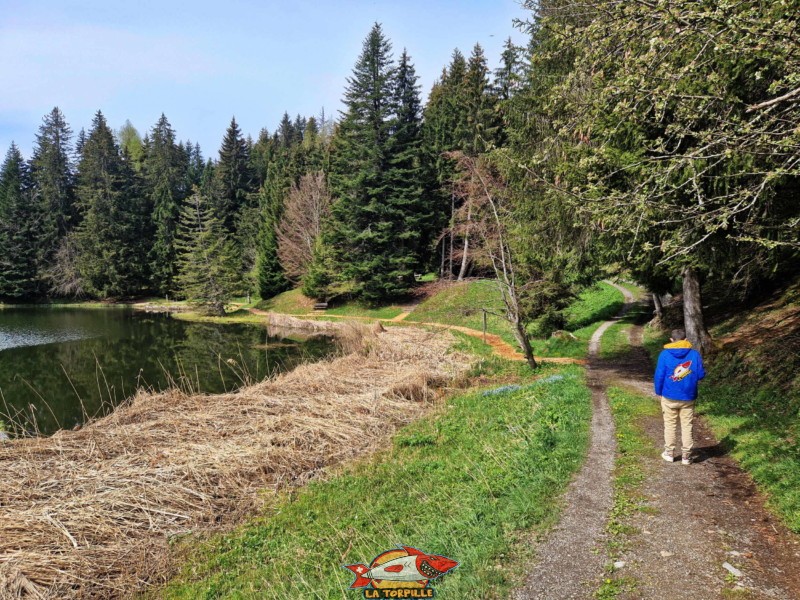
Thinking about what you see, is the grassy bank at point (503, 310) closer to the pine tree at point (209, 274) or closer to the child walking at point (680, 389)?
the child walking at point (680, 389)

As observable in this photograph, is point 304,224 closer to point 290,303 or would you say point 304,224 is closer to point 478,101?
point 290,303

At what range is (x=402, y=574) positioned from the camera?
4738 millimetres

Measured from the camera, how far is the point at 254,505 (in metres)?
8.00

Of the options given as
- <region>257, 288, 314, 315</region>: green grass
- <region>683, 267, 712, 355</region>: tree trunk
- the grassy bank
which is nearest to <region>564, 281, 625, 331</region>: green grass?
the grassy bank

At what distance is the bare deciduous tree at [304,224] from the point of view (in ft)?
154

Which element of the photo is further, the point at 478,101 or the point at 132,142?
the point at 132,142

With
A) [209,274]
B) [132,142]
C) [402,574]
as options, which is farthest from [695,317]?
[132,142]

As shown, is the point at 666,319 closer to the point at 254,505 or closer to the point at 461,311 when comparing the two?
the point at 461,311

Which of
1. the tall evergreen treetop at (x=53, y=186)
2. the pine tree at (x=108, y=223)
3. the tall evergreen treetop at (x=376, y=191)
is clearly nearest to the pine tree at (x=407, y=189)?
the tall evergreen treetop at (x=376, y=191)

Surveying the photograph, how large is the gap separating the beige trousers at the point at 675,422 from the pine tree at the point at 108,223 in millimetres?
66055

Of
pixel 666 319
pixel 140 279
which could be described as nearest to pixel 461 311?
pixel 666 319

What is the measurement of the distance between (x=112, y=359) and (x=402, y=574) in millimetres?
26507

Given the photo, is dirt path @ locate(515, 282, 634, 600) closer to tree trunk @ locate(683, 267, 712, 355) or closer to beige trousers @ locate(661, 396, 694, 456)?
beige trousers @ locate(661, 396, 694, 456)

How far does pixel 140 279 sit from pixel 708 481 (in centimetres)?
6871
